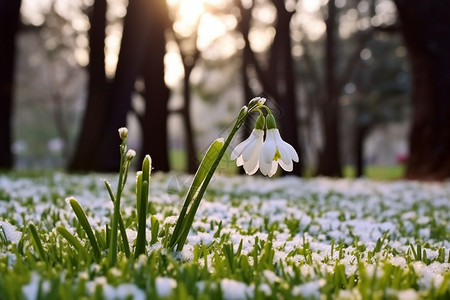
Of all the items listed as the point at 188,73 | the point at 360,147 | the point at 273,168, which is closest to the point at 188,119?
the point at 188,73

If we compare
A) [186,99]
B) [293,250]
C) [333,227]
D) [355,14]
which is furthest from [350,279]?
[355,14]

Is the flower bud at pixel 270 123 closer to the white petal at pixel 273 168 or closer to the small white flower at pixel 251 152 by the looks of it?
the small white flower at pixel 251 152

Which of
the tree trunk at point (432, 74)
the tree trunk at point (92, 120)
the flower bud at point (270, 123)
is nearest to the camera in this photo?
the flower bud at point (270, 123)

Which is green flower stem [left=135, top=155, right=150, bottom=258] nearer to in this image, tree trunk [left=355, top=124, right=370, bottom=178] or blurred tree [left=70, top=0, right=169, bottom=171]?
blurred tree [left=70, top=0, right=169, bottom=171]

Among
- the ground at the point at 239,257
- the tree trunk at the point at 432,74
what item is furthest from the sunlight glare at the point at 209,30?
the ground at the point at 239,257

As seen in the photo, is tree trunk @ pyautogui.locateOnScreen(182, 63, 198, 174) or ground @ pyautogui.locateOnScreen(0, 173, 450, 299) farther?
tree trunk @ pyautogui.locateOnScreen(182, 63, 198, 174)

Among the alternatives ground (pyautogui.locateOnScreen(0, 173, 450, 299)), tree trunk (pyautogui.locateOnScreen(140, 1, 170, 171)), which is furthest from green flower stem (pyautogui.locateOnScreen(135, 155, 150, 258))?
tree trunk (pyautogui.locateOnScreen(140, 1, 170, 171))
